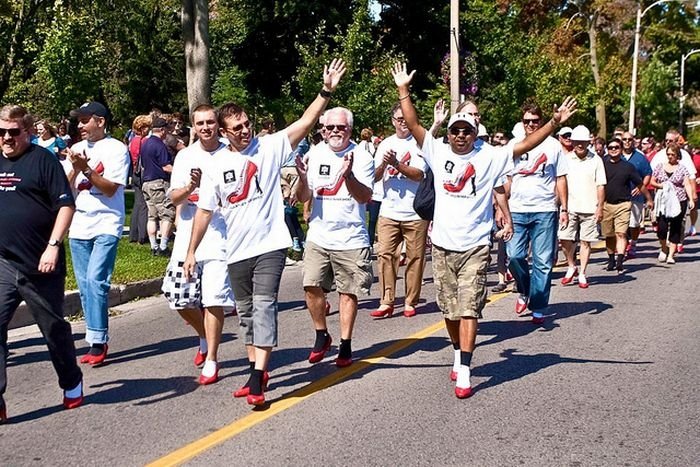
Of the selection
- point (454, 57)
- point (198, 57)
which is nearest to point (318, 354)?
point (454, 57)

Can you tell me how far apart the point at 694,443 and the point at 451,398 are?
5.29ft

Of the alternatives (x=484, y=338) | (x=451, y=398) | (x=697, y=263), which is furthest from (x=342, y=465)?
(x=697, y=263)

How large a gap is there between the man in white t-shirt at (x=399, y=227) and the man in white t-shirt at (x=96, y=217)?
9.74ft

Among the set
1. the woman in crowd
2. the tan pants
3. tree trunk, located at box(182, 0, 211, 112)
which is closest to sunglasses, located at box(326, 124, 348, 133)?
the tan pants

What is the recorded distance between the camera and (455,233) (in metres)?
6.61

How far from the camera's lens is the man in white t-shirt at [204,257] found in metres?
6.68

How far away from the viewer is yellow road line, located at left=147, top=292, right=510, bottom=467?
17.2 feet

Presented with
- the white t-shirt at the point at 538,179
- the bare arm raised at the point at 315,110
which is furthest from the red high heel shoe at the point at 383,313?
the bare arm raised at the point at 315,110

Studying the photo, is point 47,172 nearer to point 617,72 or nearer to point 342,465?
point 342,465

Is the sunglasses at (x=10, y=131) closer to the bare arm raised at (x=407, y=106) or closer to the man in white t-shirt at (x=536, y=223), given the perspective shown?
the bare arm raised at (x=407, y=106)

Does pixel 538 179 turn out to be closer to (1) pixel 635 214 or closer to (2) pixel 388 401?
(2) pixel 388 401

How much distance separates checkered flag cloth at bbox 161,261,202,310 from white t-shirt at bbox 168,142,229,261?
120 millimetres

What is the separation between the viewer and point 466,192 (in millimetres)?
6590

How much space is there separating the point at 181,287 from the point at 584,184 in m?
7.08
